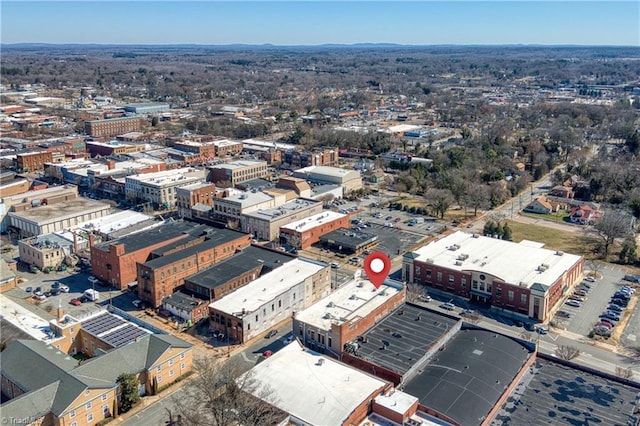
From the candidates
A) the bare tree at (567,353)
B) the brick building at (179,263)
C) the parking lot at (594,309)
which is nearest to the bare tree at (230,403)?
the brick building at (179,263)

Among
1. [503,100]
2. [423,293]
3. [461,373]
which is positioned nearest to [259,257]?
[423,293]

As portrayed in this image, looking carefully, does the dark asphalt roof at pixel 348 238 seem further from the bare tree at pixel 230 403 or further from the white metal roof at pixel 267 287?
the bare tree at pixel 230 403

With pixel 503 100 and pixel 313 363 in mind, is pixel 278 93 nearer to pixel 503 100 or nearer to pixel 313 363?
pixel 503 100

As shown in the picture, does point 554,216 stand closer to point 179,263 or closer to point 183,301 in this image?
point 179,263

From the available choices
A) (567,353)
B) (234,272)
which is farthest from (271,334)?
(567,353)

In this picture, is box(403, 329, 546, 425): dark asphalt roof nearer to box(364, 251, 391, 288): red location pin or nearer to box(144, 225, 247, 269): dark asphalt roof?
box(364, 251, 391, 288): red location pin

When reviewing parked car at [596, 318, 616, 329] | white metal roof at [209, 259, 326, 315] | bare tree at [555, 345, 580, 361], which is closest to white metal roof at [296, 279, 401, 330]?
white metal roof at [209, 259, 326, 315]
